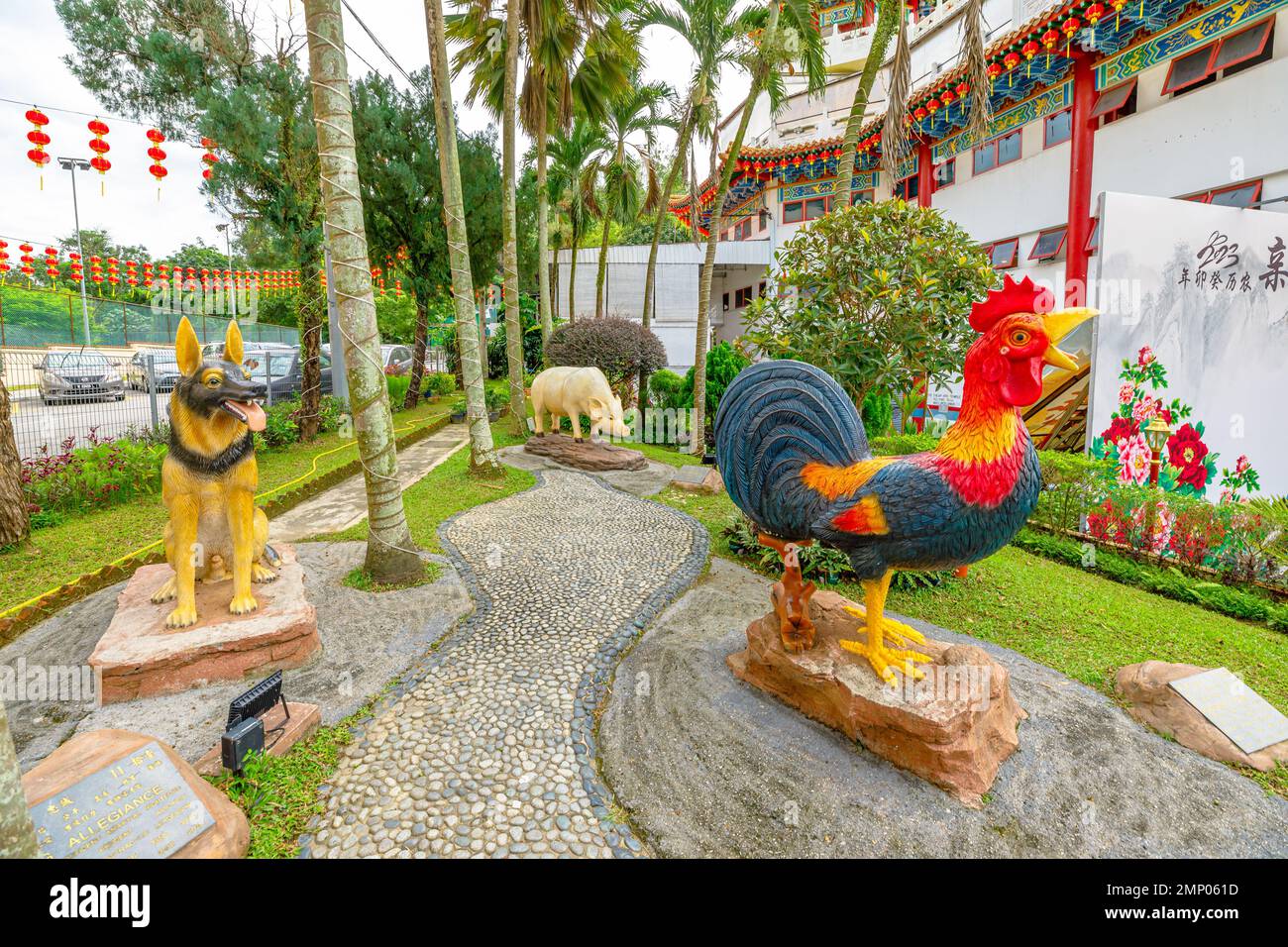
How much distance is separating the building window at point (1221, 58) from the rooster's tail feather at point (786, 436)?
10.5 meters

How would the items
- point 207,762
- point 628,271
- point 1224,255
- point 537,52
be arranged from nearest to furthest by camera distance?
point 207,762
point 1224,255
point 537,52
point 628,271

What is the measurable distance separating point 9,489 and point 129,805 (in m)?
5.19

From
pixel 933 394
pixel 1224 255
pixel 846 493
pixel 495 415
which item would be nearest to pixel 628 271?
pixel 495 415

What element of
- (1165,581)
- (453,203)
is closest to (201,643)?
(453,203)

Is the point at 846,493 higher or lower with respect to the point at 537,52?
lower

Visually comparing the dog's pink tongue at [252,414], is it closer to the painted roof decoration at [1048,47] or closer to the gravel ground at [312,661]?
the gravel ground at [312,661]

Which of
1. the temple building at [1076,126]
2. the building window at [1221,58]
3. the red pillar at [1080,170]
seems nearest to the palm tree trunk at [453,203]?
the temple building at [1076,126]

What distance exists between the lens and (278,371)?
42.1ft

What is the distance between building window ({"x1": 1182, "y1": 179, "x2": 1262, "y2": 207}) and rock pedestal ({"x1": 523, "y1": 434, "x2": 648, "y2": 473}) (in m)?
9.19

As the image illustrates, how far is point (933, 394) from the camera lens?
14188 millimetres

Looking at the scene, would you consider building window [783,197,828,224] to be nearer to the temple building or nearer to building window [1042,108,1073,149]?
the temple building

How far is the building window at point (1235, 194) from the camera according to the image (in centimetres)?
849

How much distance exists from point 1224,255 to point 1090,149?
4248 millimetres

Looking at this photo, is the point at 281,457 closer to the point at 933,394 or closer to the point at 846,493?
the point at 846,493
